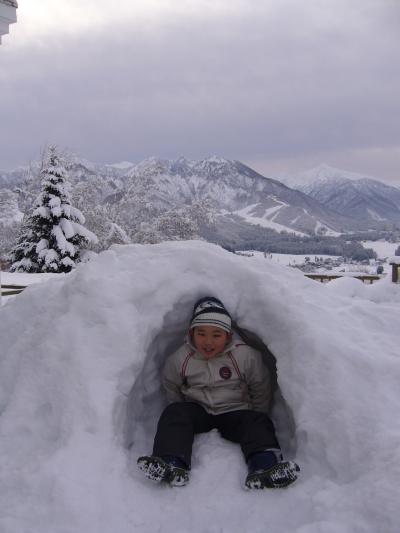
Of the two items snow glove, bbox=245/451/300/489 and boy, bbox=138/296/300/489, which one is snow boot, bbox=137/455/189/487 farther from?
snow glove, bbox=245/451/300/489

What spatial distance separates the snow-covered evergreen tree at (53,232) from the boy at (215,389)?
42.3 ft

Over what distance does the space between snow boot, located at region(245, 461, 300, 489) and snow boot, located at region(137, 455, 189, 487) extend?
1.06ft

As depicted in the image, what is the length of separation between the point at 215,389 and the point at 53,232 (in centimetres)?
1382

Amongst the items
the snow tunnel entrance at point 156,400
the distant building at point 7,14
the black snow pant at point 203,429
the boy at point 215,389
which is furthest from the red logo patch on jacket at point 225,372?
the distant building at point 7,14

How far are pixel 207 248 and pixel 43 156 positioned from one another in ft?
64.9

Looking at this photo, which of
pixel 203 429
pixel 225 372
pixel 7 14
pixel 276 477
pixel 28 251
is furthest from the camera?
pixel 28 251

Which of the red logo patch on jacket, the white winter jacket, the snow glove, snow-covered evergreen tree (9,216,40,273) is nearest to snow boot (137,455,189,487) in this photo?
the snow glove

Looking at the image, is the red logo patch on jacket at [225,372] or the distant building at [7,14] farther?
the distant building at [7,14]

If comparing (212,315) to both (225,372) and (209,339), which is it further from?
(225,372)

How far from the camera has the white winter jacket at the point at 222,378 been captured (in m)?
2.61

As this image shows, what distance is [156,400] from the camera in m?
2.84

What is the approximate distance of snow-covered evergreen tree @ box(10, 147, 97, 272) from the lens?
15.1m

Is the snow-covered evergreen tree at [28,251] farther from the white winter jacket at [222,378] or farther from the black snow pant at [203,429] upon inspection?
the black snow pant at [203,429]

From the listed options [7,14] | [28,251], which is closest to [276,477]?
[7,14]
